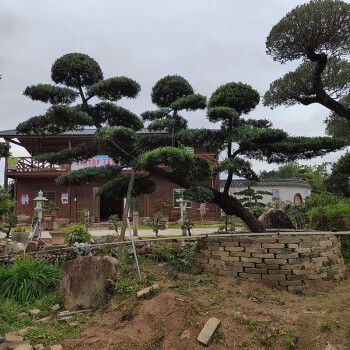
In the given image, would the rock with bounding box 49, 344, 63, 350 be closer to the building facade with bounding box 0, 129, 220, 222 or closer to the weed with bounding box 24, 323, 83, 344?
the weed with bounding box 24, 323, 83, 344

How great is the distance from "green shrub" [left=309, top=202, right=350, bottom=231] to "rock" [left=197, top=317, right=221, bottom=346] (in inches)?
181

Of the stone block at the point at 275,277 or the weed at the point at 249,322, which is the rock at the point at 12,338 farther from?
the stone block at the point at 275,277

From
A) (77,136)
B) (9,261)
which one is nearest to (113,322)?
(9,261)

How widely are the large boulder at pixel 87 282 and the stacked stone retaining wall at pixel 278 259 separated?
1806mm

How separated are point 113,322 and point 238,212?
10.2 ft

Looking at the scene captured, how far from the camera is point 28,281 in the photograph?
5852 mm

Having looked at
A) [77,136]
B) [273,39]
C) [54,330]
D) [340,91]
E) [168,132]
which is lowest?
[54,330]

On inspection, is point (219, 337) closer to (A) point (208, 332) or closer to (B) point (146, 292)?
(A) point (208, 332)

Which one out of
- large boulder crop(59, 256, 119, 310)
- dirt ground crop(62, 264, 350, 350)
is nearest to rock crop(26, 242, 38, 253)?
large boulder crop(59, 256, 119, 310)

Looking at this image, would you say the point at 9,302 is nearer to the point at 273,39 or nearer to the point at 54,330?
the point at 54,330

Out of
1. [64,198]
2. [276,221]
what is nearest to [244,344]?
[276,221]

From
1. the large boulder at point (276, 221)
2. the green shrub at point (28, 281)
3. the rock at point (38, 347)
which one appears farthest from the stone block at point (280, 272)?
the green shrub at point (28, 281)

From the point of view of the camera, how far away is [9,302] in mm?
5266

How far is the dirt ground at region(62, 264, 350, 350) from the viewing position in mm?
3410
